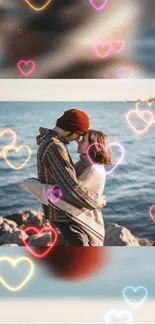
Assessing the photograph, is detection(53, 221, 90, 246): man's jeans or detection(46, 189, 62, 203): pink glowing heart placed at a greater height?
detection(46, 189, 62, 203): pink glowing heart

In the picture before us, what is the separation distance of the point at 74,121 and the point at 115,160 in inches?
12.1

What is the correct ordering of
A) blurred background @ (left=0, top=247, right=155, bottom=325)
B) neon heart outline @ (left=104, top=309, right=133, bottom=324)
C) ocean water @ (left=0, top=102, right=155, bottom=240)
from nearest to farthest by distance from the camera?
neon heart outline @ (left=104, top=309, right=133, bottom=324)
blurred background @ (left=0, top=247, right=155, bottom=325)
ocean water @ (left=0, top=102, right=155, bottom=240)

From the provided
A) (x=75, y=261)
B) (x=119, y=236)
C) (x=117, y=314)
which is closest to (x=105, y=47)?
(x=119, y=236)

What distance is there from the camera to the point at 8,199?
3.00 metres

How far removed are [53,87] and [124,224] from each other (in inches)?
32.9

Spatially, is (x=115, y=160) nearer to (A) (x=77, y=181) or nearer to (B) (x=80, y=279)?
(A) (x=77, y=181)

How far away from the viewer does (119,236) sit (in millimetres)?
2975

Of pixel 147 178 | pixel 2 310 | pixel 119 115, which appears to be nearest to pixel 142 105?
pixel 119 115

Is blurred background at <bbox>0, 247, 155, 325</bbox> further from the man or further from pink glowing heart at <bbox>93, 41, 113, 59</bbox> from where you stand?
pink glowing heart at <bbox>93, 41, 113, 59</bbox>

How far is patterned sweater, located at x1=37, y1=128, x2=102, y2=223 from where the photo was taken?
9.63 ft

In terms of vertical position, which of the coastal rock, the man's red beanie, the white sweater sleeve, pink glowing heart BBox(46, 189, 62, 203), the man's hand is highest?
the man's red beanie

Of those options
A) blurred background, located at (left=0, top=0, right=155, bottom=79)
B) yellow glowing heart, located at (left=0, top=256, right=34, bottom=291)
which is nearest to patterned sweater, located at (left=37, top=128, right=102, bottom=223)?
yellow glowing heart, located at (left=0, top=256, right=34, bottom=291)

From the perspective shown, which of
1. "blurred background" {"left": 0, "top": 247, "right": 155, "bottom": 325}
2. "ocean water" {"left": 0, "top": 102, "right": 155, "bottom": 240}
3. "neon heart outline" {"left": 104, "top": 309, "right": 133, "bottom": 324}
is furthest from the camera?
"ocean water" {"left": 0, "top": 102, "right": 155, "bottom": 240}

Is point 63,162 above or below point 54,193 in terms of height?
above
